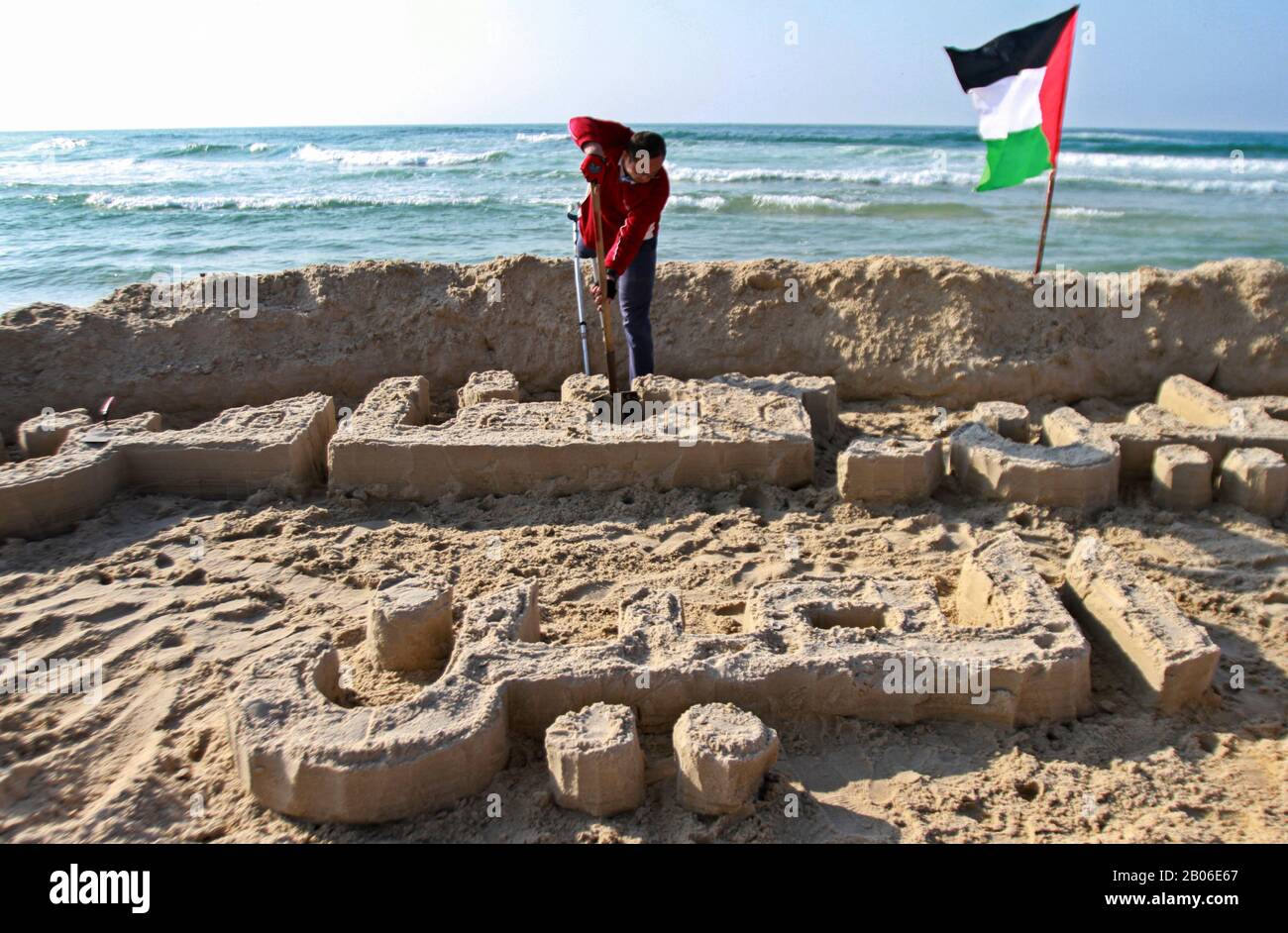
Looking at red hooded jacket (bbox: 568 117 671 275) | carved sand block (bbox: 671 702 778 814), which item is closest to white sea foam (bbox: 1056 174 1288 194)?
red hooded jacket (bbox: 568 117 671 275)

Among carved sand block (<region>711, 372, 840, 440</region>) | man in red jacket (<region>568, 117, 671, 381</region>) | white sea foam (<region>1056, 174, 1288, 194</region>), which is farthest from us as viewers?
white sea foam (<region>1056, 174, 1288, 194</region>)

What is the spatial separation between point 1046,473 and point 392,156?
844 inches

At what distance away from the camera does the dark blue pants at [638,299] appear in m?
4.55

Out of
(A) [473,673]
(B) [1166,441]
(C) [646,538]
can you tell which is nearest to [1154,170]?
(B) [1166,441]

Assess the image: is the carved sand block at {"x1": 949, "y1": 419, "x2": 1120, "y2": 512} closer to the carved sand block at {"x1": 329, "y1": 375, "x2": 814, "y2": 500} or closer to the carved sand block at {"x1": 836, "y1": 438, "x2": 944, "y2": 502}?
the carved sand block at {"x1": 836, "y1": 438, "x2": 944, "y2": 502}

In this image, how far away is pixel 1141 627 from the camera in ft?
9.59

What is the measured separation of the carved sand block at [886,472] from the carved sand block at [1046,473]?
237 millimetres

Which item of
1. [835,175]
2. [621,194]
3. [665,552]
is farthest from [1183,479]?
[835,175]

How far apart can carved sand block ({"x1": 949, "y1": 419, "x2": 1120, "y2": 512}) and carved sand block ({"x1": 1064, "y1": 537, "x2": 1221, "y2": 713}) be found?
674mm

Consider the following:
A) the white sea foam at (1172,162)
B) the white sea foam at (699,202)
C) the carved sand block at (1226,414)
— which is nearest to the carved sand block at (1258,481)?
the carved sand block at (1226,414)

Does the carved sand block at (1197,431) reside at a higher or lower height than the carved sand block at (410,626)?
higher

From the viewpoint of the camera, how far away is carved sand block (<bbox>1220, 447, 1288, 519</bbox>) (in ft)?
12.9

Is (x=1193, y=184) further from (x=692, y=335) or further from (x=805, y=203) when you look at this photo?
(x=692, y=335)

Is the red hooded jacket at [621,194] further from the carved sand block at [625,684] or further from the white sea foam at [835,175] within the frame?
the white sea foam at [835,175]
